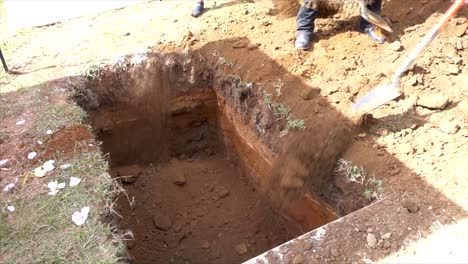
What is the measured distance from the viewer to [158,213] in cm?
387

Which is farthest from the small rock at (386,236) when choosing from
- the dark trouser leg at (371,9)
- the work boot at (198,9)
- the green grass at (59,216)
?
the work boot at (198,9)

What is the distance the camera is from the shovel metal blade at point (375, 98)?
10.3ft

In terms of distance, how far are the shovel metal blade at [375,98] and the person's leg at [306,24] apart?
2.87 feet

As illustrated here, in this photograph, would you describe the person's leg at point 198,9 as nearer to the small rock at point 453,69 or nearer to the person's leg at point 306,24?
the person's leg at point 306,24

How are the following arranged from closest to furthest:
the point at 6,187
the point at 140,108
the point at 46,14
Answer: the point at 6,187 → the point at 140,108 → the point at 46,14

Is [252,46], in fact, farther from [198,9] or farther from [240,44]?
[198,9]

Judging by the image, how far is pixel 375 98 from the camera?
318 cm

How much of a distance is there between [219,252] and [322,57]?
1.93 meters

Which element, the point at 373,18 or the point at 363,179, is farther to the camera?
the point at 373,18

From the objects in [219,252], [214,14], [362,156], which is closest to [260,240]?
[219,252]

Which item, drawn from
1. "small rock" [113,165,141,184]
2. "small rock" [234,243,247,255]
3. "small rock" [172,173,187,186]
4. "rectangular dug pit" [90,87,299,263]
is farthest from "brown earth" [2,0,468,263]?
"small rock" [172,173,187,186]

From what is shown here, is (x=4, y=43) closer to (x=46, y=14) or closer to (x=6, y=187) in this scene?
(x=46, y=14)

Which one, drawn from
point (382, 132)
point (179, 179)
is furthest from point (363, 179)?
point (179, 179)

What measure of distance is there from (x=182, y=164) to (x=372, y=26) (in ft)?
7.49
